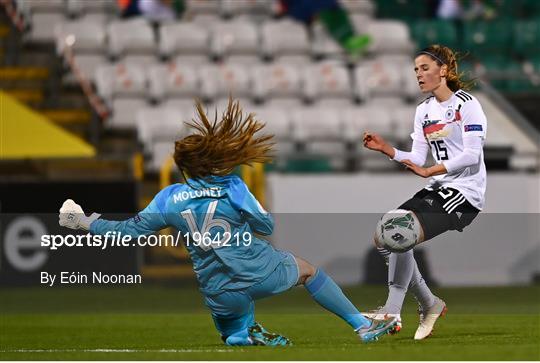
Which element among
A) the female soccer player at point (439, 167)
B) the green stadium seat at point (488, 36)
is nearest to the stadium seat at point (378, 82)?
the green stadium seat at point (488, 36)

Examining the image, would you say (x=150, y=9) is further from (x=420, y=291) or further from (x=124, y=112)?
(x=420, y=291)

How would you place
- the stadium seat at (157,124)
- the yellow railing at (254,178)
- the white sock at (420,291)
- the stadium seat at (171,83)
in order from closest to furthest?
the white sock at (420,291)
the yellow railing at (254,178)
the stadium seat at (157,124)
the stadium seat at (171,83)

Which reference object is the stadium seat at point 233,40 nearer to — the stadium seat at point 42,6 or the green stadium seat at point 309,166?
the stadium seat at point 42,6

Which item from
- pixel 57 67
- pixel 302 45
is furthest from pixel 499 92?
pixel 57 67

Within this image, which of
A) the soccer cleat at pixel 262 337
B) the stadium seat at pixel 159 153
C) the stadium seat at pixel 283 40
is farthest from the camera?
the stadium seat at pixel 283 40

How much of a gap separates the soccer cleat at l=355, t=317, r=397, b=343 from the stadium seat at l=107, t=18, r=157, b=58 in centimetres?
1226

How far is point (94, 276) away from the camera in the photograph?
25.7ft

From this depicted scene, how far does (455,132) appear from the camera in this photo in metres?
8.09

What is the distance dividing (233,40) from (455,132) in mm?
12207

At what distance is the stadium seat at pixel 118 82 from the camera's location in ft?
61.7

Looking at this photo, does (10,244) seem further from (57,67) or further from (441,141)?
(57,67)

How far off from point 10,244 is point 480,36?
1334 centimetres

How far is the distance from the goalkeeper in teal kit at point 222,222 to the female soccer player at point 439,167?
0.56 meters

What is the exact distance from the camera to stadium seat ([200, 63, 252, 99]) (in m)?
18.9
